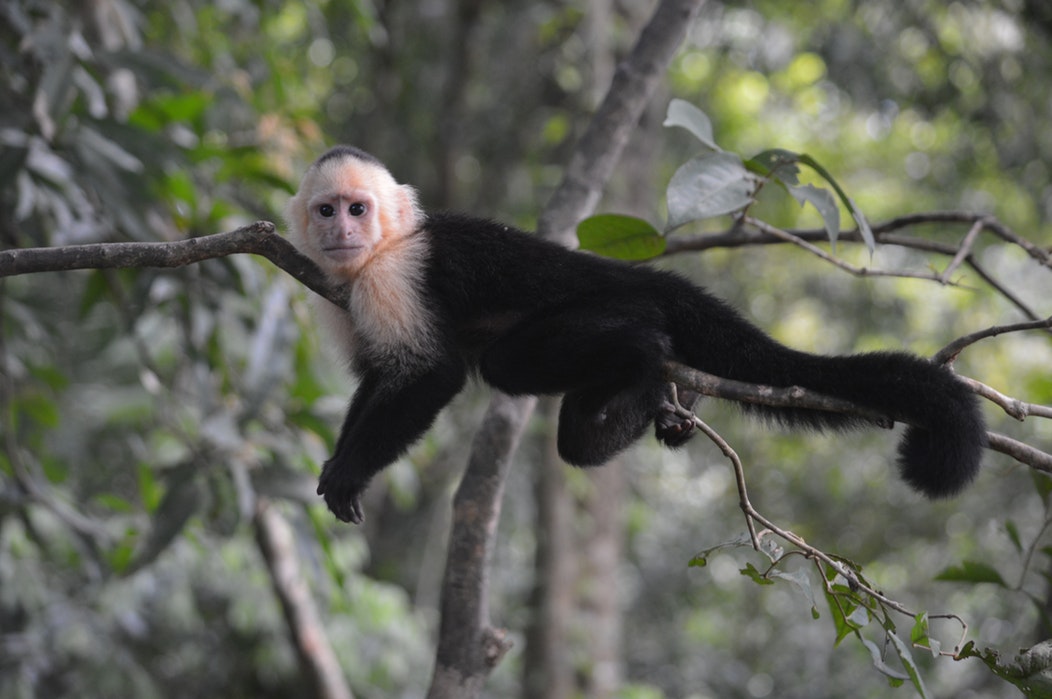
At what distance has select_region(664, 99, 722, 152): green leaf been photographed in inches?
94.7

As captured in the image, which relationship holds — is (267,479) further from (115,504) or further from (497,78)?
(497,78)

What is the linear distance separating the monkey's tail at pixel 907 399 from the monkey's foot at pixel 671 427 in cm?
24

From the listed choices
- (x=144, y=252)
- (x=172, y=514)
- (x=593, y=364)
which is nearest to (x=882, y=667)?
(x=593, y=364)

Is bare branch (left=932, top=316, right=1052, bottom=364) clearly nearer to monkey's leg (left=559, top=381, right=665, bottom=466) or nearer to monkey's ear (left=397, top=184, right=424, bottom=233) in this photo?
monkey's leg (left=559, top=381, right=665, bottom=466)

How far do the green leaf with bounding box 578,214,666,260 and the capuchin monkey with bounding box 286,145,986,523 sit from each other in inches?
2.4

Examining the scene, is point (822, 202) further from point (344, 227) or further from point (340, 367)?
point (340, 367)

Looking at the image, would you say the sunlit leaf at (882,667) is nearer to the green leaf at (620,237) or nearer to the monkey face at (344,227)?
the green leaf at (620,237)

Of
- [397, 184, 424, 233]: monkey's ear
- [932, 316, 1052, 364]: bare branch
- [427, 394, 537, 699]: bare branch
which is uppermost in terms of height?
[932, 316, 1052, 364]: bare branch

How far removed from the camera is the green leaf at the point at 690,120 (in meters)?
2.41

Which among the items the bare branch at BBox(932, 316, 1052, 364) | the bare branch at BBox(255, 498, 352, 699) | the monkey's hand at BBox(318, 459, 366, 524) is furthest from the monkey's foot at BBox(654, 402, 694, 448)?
the bare branch at BBox(255, 498, 352, 699)

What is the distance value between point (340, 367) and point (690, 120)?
1330 millimetres

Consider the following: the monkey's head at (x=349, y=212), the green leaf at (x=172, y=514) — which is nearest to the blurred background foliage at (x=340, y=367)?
the green leaf at (x=172, y=514)

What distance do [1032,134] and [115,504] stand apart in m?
6.02

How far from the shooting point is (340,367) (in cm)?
307
